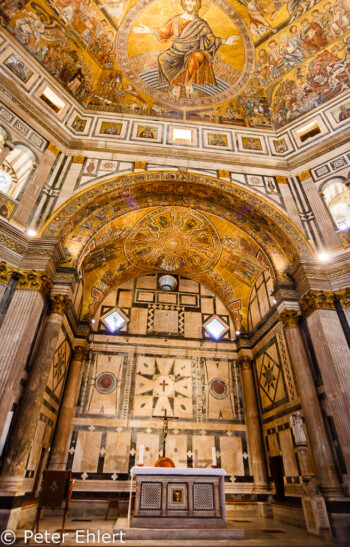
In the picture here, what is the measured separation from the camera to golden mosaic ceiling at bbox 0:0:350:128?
455 inches

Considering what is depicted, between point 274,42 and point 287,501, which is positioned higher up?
point 274,42

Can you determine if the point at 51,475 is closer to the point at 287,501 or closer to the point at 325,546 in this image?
the point at 325,546

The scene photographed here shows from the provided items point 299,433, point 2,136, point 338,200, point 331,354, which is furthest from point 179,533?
point 2,136

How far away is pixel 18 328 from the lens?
7.52 meters

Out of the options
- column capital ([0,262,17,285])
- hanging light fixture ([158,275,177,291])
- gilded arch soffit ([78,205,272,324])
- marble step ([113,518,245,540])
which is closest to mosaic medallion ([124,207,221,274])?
gilded arch soffit ([78,205,272,324])

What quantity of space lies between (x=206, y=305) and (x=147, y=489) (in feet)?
30.4

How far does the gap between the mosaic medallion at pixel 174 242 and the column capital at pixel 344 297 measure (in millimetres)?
5311

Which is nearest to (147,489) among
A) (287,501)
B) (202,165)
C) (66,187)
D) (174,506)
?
(174,506)

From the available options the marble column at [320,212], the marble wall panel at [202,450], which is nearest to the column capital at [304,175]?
the marble column at [320,212]

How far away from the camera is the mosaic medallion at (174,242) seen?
40.7 feet

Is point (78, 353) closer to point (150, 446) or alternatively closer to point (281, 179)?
point (150, 446)

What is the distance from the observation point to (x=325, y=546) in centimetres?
559

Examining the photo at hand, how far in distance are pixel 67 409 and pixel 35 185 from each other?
26.0 feet

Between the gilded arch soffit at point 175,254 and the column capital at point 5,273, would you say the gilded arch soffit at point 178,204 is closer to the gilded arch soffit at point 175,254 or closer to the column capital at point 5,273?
the gilded arch soffit at point 175,254
